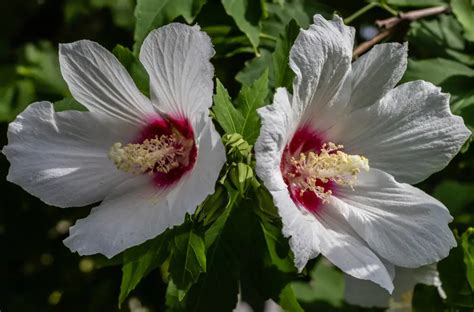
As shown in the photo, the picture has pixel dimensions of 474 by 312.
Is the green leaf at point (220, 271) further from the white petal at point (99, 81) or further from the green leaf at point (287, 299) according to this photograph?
the white petal at point (99, 81)

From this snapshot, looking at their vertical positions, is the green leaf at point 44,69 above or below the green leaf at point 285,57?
below

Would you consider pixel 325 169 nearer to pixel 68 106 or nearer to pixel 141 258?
pixel 141 258

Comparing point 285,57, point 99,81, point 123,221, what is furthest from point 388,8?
point 123,221

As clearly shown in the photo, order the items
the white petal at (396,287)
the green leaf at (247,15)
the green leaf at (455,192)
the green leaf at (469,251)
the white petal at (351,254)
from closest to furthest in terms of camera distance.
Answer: the white petal at (351,254)
the green leaf at (469,251)
the green leaf at (247,15)
the white petal at (396,287)
the green leaf at (455,192)

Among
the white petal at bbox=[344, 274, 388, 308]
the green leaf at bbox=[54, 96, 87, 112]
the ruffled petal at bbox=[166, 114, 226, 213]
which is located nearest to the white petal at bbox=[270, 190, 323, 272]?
the ruffled petal at bbox=[166, 114, 226, 213]

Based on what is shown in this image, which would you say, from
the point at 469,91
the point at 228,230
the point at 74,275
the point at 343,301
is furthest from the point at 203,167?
the point at 74,275

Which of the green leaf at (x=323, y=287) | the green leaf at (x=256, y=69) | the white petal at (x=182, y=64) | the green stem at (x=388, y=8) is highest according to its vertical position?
the white petal at (x=182, y=64)

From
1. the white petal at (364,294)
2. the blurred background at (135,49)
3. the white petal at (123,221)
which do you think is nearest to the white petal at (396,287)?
the white petal at (364,294)

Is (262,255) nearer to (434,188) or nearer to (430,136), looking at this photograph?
(430,136)
